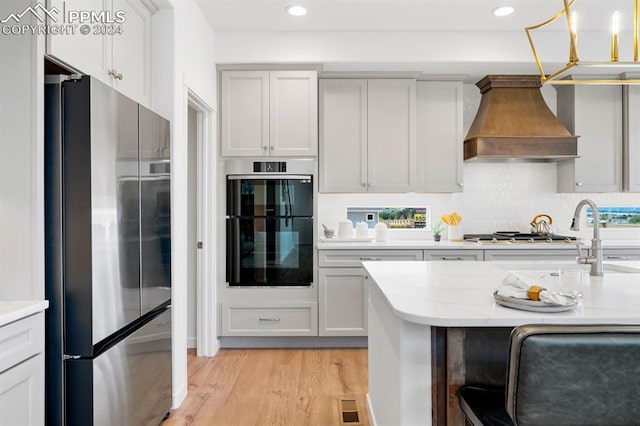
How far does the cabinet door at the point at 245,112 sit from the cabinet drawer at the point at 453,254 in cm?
168

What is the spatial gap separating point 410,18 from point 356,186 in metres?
1.45

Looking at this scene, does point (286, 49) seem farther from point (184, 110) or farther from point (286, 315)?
point (286, 315)

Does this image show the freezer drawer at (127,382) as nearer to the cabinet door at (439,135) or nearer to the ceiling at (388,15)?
the ceiling at (388,15)

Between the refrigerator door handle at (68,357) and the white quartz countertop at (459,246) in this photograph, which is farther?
the white quartz countertop at (459,246)

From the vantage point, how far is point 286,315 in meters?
3.74

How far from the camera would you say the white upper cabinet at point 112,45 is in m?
1.76

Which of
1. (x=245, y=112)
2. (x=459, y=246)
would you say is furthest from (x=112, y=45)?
(x=459, y=246)

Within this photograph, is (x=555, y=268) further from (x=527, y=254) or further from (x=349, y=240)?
(x=349, y=240)

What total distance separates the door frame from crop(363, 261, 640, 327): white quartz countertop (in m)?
1.68

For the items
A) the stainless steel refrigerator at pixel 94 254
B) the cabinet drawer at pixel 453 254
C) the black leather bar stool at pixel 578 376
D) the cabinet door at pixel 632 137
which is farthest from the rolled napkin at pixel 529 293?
the cabinet door at pixel 632 137

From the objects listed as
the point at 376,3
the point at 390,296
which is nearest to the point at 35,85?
the point at 390,296

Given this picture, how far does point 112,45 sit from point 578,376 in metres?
2.38

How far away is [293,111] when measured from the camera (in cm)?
376

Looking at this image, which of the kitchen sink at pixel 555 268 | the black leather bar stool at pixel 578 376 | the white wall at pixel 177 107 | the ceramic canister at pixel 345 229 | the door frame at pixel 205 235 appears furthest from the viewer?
the ceramic canister at pixel 345 229
